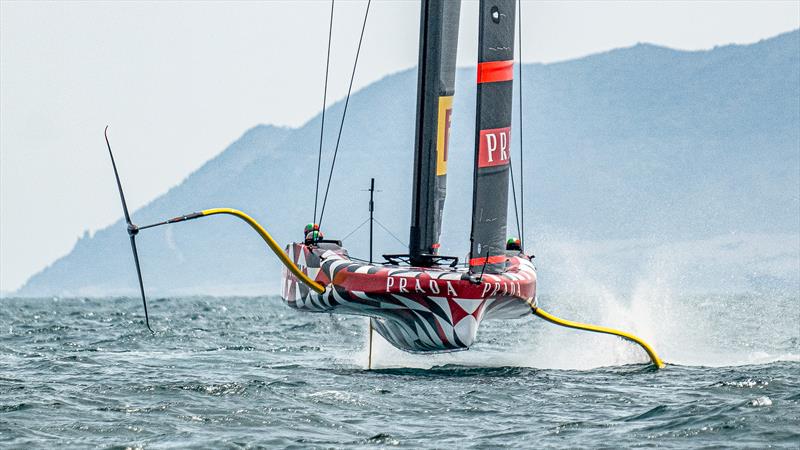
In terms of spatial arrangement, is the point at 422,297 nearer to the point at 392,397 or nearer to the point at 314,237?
the point at 392,397

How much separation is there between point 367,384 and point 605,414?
3741mm

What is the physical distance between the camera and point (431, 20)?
18.3 meters

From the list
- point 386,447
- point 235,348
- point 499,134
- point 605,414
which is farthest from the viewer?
point 235,348

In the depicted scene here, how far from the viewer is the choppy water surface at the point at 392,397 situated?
1187cm

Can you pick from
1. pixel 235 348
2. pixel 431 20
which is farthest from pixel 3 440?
pixel 235 348

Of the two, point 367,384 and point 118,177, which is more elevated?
point 118,177

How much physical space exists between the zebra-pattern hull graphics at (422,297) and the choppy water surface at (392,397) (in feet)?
2.09

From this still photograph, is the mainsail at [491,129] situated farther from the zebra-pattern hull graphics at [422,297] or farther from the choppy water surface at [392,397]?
the choppy water surface at [392,397]

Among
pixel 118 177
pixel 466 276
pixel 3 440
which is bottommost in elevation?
pixel 3 440

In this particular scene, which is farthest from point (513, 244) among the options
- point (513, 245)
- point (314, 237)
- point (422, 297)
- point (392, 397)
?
point (392, 397)

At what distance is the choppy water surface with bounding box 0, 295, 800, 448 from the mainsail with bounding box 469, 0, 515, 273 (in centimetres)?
189

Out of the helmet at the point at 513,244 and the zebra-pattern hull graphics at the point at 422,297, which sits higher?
the helmet at the point at 513,244

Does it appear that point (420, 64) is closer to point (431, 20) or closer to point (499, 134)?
point (431, 20)

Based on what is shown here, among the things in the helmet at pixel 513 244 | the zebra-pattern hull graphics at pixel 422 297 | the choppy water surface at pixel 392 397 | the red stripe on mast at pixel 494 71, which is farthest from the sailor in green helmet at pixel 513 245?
the red stripe on mast at pixel 494 71
